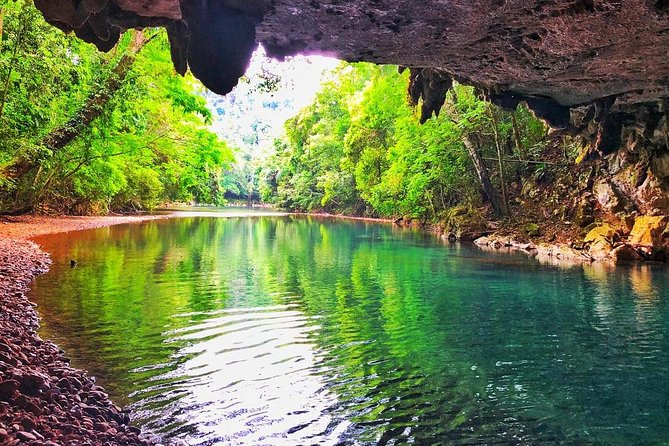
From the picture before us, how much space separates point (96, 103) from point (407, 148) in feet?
55.6

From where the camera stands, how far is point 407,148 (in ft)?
95.8

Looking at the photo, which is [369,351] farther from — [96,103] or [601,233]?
[96,103]

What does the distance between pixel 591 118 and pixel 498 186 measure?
15728 millimetres

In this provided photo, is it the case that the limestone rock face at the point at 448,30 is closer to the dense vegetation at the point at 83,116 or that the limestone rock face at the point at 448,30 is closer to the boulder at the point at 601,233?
the dense vegetation at the point at 83,116

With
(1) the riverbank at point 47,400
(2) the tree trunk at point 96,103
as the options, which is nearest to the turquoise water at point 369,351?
(1) the riverbank at point 47,400

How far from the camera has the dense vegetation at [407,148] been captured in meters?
24.9

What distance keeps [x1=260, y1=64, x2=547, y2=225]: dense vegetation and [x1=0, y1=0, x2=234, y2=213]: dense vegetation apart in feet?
26.4

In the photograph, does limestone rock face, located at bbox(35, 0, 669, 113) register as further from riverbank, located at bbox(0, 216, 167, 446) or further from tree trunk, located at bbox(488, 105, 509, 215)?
tree trunk, located at bbox(488, 105, 509, 215)

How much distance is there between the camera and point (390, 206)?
37500 mm

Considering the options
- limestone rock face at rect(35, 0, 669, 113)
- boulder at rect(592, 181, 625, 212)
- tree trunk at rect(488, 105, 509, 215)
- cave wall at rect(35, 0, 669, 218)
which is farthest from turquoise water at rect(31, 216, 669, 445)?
tree trunk at rect(488, 105, 509, 215)

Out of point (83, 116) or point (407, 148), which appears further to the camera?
point (407, 148)

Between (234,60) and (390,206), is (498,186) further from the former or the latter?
(234,60)

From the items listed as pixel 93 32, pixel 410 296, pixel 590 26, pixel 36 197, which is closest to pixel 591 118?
pixel 410 296

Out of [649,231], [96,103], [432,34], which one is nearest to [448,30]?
[432,34]
